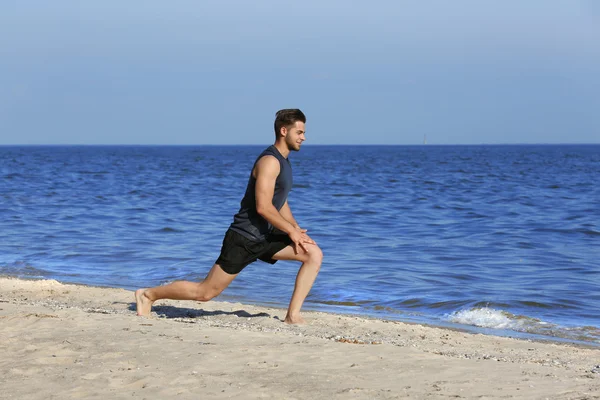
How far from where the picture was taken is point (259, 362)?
5.18 meters

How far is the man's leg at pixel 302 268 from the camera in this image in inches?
266

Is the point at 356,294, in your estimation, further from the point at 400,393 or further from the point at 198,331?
the point at 400,393

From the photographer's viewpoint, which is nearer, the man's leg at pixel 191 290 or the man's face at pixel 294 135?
the man's face at pixel 294 135

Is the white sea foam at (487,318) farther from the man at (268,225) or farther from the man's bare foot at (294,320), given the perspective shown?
Answer: the man at (268,225)

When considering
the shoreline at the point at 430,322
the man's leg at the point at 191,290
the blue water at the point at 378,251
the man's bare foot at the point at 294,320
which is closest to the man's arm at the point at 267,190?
the man's leg at the point at 191,290

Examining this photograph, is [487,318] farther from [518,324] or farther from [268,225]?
[268,225]

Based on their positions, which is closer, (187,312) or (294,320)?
(294,320)

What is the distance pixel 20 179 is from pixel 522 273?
2836 centimetres

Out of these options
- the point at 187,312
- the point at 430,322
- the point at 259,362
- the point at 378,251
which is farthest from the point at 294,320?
the point at 378,251

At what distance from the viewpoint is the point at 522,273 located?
1138 centimetres

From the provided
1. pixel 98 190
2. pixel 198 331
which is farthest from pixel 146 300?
pixel 98 190

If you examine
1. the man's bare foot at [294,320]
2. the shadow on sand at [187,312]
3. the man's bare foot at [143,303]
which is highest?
the man's bare foot at [143,303]

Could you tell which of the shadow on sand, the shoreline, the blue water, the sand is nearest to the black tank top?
the sand

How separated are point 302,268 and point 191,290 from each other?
933 millimetres
